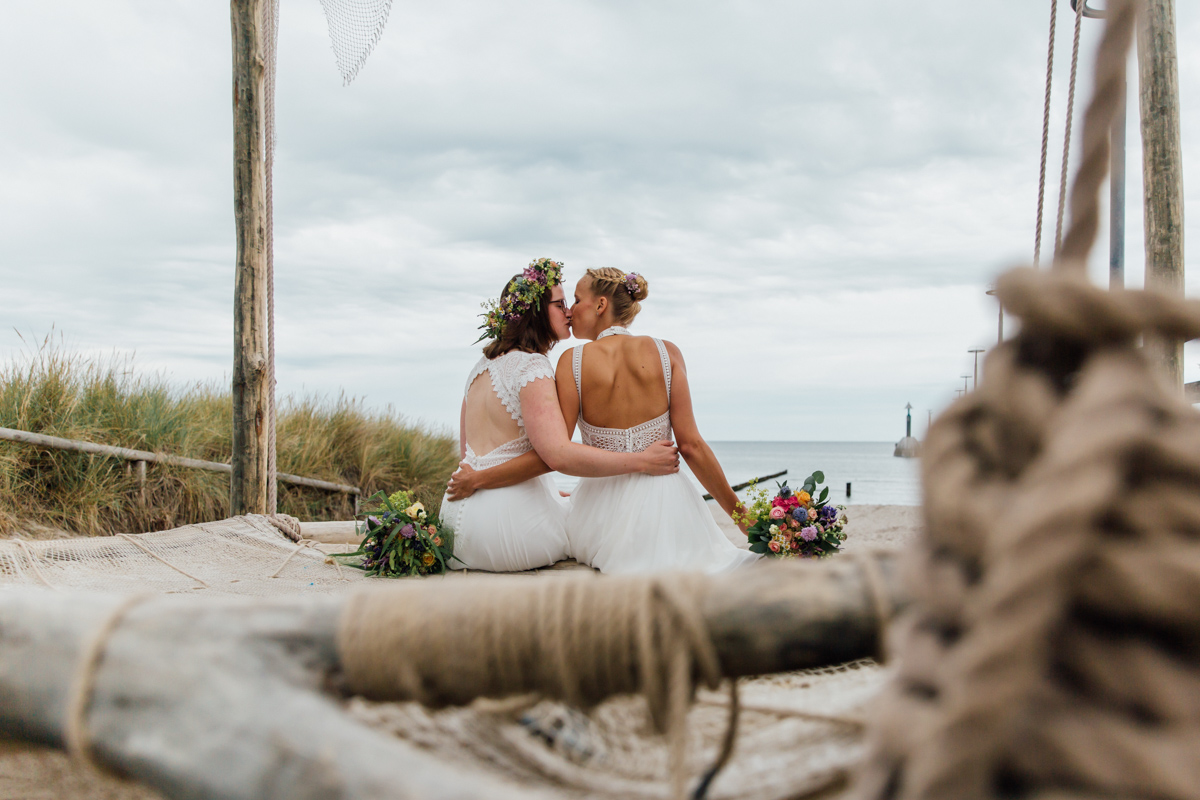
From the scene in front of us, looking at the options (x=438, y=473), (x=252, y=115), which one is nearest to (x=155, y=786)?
(x=252, y=115)

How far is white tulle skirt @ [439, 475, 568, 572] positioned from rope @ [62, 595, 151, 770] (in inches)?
140

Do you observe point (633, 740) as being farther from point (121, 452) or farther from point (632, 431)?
point (121, 452)

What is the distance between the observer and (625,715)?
0.92 meters

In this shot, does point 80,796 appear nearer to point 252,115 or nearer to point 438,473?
point 252,115

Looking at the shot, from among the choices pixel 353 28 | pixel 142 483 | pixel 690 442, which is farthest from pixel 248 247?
pixel 690 442

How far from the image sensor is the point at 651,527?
4043 millimetres

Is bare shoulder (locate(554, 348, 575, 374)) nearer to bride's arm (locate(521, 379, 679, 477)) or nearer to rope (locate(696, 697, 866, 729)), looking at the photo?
bride's arm (locate(521, 379, 679, 477))

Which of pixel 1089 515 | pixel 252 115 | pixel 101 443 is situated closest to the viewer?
pixel 1089 515

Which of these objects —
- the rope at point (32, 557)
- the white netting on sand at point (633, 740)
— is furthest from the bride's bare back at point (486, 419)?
the white netting on sand at point (633, 740)

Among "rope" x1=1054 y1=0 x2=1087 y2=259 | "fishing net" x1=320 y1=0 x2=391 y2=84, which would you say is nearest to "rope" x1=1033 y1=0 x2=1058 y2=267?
"rope" x1=1054 y1=0 x2=1087 y2=259

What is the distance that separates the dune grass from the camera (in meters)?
5.70

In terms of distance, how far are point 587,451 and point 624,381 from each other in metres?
0.56

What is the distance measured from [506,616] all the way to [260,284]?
5.27m

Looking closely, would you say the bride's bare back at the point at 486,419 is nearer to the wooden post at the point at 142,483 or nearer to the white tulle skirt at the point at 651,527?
the white tulle skirt at the point at 651,527
